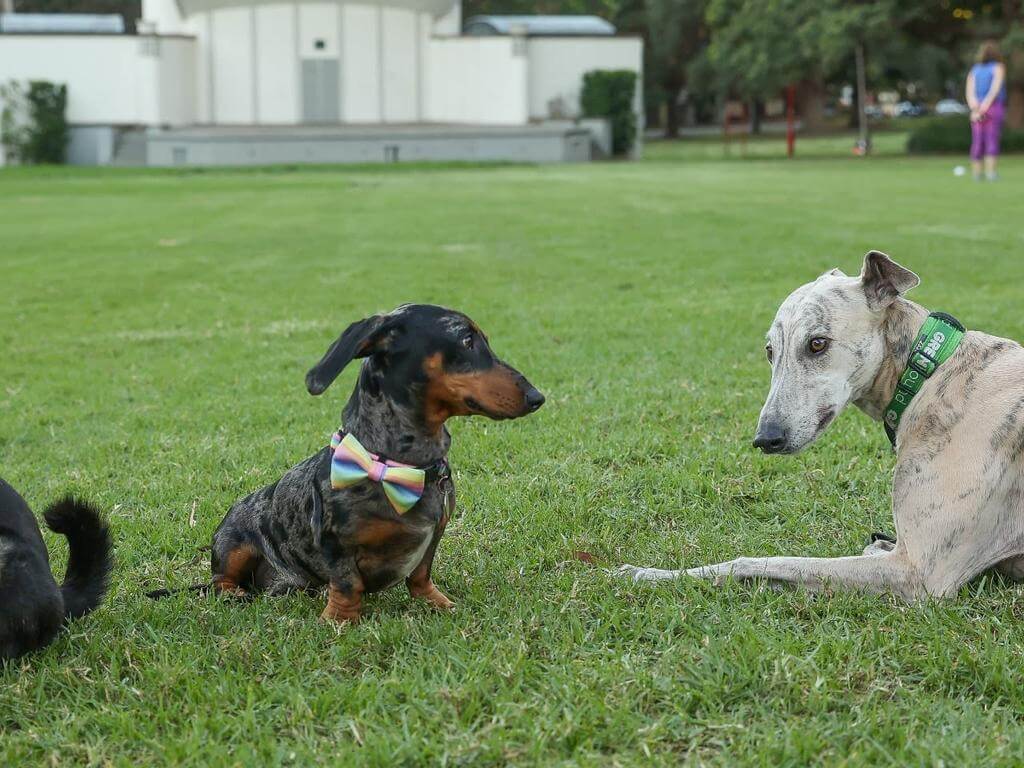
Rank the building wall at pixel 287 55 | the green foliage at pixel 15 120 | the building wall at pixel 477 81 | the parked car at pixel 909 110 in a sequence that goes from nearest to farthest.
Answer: the green foliage at pixel 15 120, the building wall at pixel 287 55, the building wall at pixel 477 81, the parked car at pixel 909 110

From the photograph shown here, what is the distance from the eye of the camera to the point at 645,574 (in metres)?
4.24

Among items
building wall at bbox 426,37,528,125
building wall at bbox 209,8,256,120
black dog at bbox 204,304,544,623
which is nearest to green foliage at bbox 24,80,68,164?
building wall at bbox 209,8,256,120

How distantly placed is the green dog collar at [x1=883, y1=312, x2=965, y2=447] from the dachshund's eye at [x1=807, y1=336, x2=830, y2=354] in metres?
0.31

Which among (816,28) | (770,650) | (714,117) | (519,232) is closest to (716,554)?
(770,650)

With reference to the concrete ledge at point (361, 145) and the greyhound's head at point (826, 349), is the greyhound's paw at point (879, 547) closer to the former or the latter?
the greyhound's head at point (826, 349)

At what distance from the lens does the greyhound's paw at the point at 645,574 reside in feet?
13.8

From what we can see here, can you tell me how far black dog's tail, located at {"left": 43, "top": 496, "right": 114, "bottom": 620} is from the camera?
395 cm

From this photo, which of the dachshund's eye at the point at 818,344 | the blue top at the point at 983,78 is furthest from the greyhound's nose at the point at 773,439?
the blue top at the point at 983,78

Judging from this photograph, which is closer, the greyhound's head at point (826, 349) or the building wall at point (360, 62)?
the greyhound's head at point (826, 349)

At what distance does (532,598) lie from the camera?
4.08 m

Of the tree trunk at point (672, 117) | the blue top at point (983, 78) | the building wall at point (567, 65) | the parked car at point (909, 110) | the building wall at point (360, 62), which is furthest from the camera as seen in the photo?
the parked car at point (909, 110)

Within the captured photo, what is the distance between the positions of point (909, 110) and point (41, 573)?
111m

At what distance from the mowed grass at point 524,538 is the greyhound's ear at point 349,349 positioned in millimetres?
856

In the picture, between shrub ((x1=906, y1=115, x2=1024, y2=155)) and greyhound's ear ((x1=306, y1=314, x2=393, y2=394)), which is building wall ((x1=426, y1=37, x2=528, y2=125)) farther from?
greyhound's ear ((x1=306, y1=314, x2=393, y2=394))
